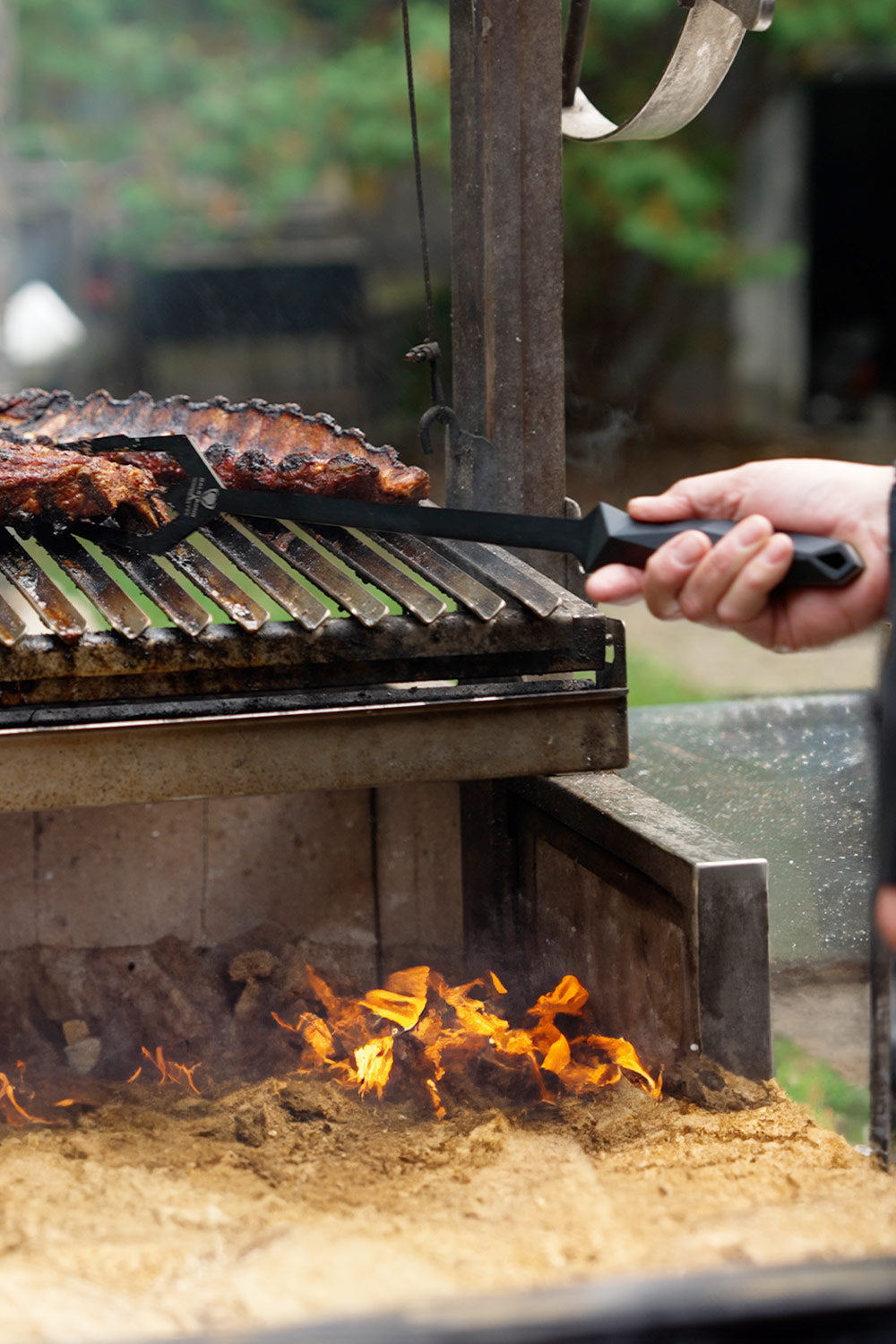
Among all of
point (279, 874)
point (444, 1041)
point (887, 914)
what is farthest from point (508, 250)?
point (887, 914)

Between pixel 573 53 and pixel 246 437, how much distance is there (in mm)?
1270

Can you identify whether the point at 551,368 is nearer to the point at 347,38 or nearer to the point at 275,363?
the point at 275,363

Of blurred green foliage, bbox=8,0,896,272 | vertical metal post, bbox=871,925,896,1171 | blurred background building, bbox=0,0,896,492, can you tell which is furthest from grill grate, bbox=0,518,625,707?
blurred green foliage, bbox=8,0,896,272

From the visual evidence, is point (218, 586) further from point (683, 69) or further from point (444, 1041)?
point (683, 69)

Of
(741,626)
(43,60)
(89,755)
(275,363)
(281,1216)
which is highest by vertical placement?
(43,60)

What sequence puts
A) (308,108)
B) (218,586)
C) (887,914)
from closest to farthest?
(887,914)
(218,586)
(308,108)

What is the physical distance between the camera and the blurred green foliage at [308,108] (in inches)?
438

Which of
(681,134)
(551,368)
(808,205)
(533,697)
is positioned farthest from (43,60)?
(533,697)

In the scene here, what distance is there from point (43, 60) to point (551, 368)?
37.5 ft

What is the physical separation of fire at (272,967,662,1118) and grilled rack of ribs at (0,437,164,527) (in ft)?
3.96

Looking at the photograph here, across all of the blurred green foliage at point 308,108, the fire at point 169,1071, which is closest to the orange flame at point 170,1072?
the fire at point 169,1071

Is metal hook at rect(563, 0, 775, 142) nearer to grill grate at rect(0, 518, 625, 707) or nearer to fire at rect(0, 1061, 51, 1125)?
grill grate at rect(0, 518, 625, 707)

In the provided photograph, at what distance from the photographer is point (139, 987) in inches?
123

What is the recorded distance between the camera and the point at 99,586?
7.97ft
